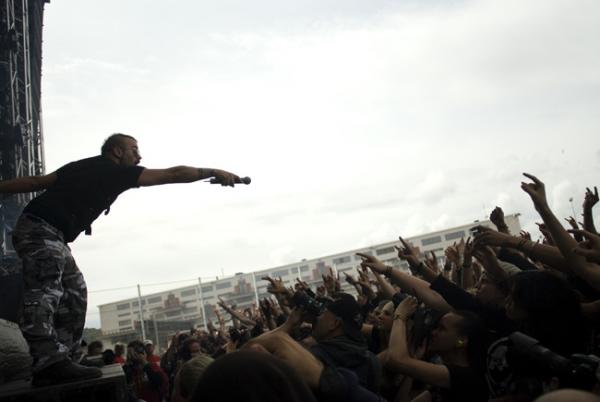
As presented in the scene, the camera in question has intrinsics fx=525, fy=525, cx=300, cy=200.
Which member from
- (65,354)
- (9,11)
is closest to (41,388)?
(65,354)

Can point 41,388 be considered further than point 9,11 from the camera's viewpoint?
No

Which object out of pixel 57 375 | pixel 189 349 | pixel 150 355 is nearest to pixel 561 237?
pixel 57 375

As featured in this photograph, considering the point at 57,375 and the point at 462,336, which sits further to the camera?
the point at 462,336

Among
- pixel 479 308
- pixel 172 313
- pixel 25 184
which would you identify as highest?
pixel 25 184

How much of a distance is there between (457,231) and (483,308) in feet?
302

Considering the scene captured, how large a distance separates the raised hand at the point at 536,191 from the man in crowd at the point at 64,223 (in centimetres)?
176

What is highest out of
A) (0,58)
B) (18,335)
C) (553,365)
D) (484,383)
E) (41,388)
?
(0,58)

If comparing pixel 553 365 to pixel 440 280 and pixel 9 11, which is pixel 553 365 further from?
pixel 9 11

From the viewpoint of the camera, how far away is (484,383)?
288 cm

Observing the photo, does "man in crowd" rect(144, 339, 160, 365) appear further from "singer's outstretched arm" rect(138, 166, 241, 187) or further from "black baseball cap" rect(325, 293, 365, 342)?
"singer's outstretched arm" rect(138, 166, 241, 187)

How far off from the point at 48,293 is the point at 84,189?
666 mm

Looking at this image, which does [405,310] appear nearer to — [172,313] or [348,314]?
[348,314]

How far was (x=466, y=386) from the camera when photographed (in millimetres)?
2889

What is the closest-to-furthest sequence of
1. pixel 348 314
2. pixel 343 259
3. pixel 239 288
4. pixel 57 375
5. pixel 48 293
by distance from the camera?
pixel 57 375, pixel 48 293, pixel 348 314, pixel 239 288, pixel 343 259
